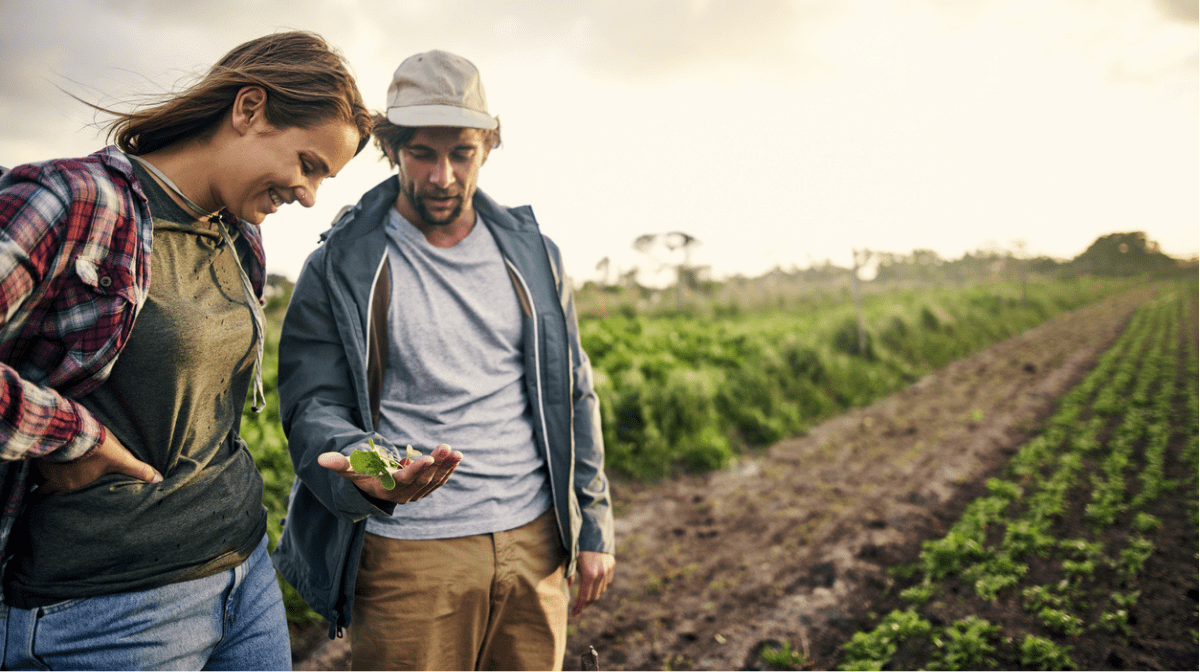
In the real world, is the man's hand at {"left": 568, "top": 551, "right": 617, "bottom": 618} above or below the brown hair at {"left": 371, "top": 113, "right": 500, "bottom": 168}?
below

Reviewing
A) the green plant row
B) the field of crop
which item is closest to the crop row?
the field of crop

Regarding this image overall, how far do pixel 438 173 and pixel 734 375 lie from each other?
20.4 ft

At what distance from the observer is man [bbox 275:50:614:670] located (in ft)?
5.24

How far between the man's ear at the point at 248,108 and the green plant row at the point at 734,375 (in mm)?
4741

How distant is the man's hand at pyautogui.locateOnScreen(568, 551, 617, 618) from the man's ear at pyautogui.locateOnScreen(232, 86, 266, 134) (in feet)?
4.66

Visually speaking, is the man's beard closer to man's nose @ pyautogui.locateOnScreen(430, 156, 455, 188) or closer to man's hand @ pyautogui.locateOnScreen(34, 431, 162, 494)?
man's nose @ pyautogui.locateOnScreen(430, 156, 455, 188)

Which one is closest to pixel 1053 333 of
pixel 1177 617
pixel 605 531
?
pixel 1177 617

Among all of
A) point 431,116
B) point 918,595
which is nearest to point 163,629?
point 431,116

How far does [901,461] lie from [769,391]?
196cm

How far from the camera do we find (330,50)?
4.46 ft

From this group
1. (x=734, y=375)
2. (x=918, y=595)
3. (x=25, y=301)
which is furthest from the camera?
(x=734, y=375)

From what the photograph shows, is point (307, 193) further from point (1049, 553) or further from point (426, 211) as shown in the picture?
point (1049, 553)

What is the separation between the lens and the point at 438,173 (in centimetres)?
176

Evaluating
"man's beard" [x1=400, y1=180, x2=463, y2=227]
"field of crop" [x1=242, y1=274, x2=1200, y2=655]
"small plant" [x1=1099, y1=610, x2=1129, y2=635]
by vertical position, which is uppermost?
"man's beard" [x1=400, y1=180, x2=463, y2=227]
